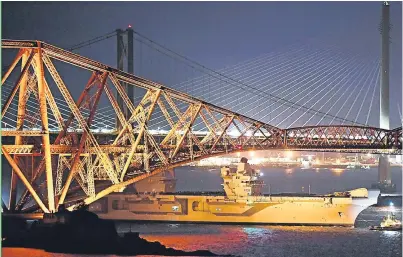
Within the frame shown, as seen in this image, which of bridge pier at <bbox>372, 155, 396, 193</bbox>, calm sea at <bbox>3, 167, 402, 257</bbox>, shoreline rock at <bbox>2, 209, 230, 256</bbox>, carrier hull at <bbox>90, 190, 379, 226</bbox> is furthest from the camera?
bridge pier at <bbox>372, 155, 396, 193</bbox>

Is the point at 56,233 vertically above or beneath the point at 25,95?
beneath

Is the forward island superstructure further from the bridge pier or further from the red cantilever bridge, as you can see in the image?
the bridge pier

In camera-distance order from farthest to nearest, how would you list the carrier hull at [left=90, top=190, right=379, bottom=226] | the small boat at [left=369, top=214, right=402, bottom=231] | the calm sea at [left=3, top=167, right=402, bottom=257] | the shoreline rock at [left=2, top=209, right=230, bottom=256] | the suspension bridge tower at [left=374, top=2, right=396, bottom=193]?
the suspension bridge tower at [left=374, top=2, right=396, bottom=193] < the carrier hull at [left=90, top=190, right=379, bottom=226] < the small boat at [left=369, top=214, right=402, bottom=231] < the calm sea at [left=3, top=167, right=402, bottom=257] < the shoreline rock at [left=2, top=209, right=230, bottom=256]

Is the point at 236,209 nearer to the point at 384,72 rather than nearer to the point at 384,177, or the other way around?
the point at 384,72

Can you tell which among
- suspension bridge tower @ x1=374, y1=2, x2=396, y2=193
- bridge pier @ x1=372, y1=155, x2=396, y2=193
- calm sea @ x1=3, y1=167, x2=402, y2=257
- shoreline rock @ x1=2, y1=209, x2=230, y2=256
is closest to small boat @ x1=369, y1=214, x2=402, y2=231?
calm sea @ x1=3, y1=167, x2=402, y2=257

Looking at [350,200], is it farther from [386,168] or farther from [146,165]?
[386,168]

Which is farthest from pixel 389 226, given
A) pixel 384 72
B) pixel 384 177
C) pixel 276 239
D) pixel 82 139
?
pixel 384 177

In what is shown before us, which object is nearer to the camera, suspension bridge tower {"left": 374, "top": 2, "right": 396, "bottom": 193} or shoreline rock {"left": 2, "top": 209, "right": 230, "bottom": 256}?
shoreline rock {"left": 2, "top": 209, "right": 230, "bottom": 256}

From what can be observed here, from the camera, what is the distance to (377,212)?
2901 inches

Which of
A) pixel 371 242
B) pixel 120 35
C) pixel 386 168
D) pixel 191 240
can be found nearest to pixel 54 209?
pixel 191 240

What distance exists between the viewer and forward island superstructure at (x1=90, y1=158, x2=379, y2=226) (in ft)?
196

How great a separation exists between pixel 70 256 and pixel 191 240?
15.7m

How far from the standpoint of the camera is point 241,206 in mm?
61156

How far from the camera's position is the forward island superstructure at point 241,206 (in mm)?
59781
